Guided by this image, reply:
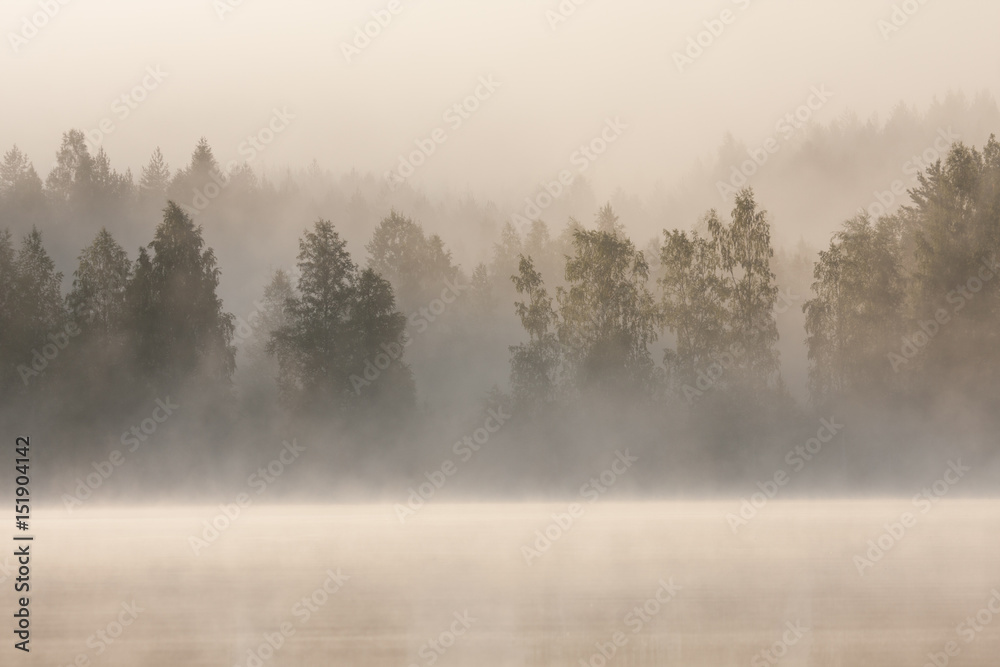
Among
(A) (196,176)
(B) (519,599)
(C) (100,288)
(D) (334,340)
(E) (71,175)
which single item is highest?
(E) (71,175)

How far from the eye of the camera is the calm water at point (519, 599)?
42.7 ft

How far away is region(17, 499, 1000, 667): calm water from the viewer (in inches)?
512

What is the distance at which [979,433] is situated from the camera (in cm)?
6278

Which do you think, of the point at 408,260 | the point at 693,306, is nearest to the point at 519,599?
the point at 693,306

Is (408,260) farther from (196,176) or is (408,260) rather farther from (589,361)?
(196,176)

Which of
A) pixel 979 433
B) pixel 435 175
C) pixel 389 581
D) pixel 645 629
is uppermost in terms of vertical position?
pixel 435 175

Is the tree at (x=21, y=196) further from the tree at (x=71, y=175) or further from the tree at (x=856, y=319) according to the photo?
the tree at (x=856, y=319)

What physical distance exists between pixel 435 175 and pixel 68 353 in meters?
105

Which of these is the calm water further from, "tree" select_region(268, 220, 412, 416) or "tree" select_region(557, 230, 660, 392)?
"tree" select_region(268, 220, 412, 416)

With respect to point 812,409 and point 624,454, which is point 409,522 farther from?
point 812,409

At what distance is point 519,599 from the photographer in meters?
16.9

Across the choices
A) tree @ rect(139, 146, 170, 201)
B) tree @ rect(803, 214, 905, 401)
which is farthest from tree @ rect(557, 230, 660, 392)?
tree @ rect(139, 146, 170, 201)

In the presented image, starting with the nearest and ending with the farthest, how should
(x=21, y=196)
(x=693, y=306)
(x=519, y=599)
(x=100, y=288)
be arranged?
(x=519, y=599)
(x=693, y=306)
(x=100, y=288)
(x=21, y=196)

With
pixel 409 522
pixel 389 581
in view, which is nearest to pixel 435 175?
pixel 409 522
